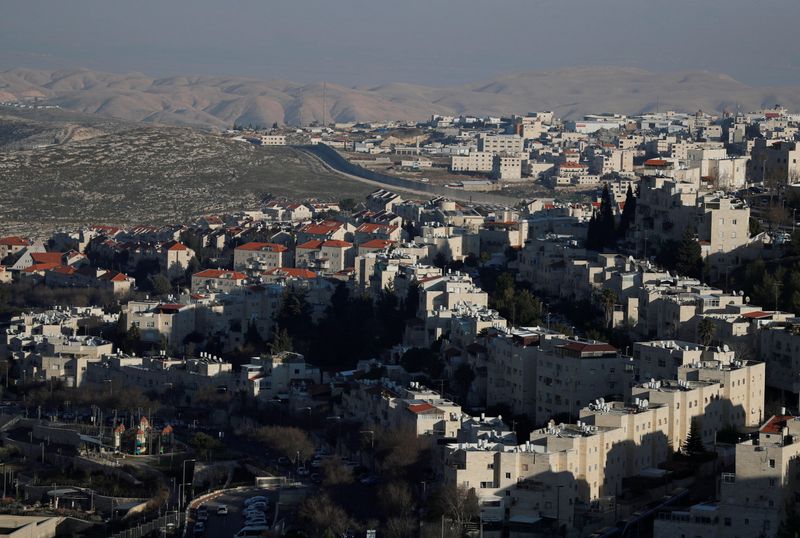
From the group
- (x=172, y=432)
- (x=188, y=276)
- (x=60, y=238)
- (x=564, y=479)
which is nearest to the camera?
(x=564, y=479)

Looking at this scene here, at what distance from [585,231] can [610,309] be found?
1029cm

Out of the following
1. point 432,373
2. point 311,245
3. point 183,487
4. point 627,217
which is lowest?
point 183,487

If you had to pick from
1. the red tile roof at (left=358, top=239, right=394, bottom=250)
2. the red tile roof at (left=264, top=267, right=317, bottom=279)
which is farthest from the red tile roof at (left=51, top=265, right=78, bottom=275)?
the red tile roof at (left=358, top=239, right=394, bottom=250)

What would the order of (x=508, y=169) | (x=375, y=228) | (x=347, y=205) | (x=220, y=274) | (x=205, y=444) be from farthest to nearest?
(x=508, y=169) < (x=347, y=205) < (x=375, y=228) < (x=220, y=274) < (x=205, y=444)

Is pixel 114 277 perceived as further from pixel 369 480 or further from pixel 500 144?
pixel 500 144

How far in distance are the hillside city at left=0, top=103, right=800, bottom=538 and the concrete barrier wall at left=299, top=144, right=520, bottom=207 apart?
10.4 metres

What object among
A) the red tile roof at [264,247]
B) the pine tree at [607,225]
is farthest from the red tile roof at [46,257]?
the pine tree at [607,225]

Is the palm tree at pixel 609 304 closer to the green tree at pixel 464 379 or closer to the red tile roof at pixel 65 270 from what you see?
the green tree at pixel 464 379

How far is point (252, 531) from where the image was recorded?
29781mm

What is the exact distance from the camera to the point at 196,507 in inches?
1247

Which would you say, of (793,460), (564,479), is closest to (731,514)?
(793,460)

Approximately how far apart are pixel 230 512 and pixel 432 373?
680cm

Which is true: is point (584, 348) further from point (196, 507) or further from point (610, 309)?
point (196, 507)

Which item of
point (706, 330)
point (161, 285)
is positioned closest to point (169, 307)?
point (161, 285)
